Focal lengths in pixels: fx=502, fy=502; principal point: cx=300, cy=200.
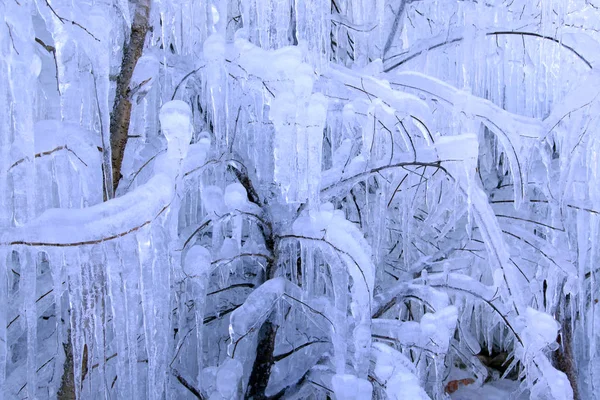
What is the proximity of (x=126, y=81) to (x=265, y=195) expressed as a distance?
58 centimetres

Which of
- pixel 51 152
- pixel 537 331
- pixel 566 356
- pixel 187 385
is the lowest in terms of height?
pixel 566 356

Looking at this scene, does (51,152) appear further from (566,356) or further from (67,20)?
(566,356)

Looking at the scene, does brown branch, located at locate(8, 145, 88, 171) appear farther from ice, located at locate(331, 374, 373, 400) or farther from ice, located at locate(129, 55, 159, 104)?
ice, located at locate(331, 374, 373, 400)

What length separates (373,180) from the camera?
7.14 feet

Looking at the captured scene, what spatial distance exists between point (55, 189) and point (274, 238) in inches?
27.1

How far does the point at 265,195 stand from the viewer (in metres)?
1.55

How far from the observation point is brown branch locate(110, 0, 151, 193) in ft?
3.60

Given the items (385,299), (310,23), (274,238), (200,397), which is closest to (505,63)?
(310,23)

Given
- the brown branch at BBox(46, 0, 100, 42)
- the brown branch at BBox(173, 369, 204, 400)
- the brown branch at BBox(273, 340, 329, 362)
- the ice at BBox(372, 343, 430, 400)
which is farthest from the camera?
the brown branch at BBox(273, 340, 329, 362)

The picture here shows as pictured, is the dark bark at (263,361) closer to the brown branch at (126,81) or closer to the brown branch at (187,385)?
the brown branch at (187,385)

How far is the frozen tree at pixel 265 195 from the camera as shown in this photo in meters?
1.00

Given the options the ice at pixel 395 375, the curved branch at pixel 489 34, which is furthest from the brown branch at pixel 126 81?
the curved branch at pixel 489 34

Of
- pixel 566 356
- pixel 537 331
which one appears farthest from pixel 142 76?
pixel 566 356

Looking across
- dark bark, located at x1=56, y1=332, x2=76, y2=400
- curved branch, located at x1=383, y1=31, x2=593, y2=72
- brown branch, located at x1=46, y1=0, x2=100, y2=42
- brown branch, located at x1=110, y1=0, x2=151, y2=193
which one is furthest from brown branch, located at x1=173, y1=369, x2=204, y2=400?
curved branch, located at x1=383, y1=31, x2=593, y2=72
